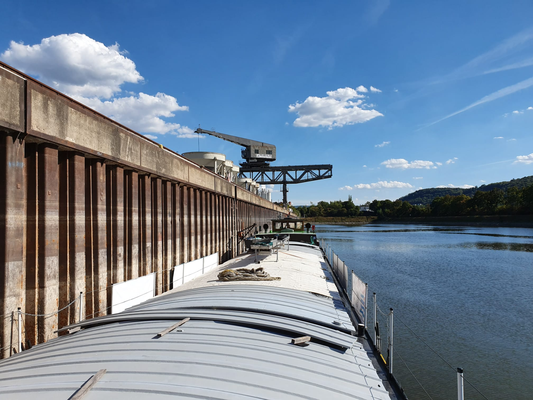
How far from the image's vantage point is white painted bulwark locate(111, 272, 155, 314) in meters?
11.9

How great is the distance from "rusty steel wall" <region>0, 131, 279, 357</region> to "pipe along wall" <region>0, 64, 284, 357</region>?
3 centimetres

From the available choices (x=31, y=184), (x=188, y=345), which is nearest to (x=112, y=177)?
(x=31, y=184)

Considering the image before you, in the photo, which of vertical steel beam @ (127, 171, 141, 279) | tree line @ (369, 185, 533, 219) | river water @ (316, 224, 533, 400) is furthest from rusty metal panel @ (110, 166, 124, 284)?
tree line @ (369, 185, 533, 219)

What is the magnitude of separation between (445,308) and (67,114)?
2214cm

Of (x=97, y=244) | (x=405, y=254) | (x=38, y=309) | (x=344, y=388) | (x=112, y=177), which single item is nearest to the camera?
(x=344, y=388)

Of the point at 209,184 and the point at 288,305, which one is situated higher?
the point at 209,184

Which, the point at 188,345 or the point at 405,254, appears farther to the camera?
the point at 405,254

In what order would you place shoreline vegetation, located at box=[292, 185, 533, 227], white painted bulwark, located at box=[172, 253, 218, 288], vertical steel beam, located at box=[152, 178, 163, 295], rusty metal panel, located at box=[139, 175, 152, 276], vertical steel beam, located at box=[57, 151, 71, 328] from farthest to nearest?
1. shoreline vegetation, located at box=[292, 185, 533, 227]
2. white painted bulwark, located at box=[172, 253, 218, 288]
3. vertical steel beam, located at box=[152, 178, 163, 295]
4. rusty metal panel, located at box=[139, 175, 152, 276]
5. vertical steel beam, located at box=[57, 151, 71, 328]

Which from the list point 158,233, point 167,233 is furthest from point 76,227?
point 167,233

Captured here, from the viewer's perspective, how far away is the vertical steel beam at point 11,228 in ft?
26.4

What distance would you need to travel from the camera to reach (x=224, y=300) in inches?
330

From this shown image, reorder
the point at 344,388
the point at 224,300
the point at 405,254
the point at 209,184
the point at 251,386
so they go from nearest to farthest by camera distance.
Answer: the point at 251,386 < the point at 344,388 < the point at 224,300 < the point at 209,184 < the point at 405,254

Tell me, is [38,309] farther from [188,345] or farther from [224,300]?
[188,345]

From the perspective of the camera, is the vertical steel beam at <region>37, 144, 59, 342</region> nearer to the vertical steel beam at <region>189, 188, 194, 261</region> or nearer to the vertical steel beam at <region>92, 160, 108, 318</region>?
the vertical steel beam at <region>92, 160, 108, 318</region>
